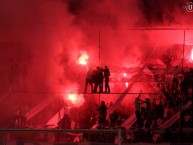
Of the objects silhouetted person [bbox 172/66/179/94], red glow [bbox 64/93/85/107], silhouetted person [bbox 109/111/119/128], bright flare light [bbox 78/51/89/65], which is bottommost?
silhouetted person [bbox 109/111/119/128]

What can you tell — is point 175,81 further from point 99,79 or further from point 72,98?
point 72,98

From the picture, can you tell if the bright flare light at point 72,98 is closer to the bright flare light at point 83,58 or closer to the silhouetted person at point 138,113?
the bright flare light at point 83,58

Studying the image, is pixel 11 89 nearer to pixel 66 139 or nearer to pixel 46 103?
pixel 46 103

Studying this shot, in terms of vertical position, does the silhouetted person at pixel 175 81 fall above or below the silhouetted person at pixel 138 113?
above

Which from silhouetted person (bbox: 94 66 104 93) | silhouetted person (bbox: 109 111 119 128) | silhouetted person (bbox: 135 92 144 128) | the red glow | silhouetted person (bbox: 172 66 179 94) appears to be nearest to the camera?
silhouetted person (bbox: 135 92 144 128)

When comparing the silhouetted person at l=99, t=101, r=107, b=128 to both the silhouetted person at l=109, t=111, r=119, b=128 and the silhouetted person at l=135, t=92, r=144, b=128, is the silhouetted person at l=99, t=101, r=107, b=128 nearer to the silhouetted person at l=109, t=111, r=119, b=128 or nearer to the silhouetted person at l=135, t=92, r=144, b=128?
the silhouetted person at l=109, t=111, r=119, b=128

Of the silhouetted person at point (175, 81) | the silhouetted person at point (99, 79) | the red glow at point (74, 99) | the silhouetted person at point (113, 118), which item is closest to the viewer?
the silhouetted person at point (113, 118)

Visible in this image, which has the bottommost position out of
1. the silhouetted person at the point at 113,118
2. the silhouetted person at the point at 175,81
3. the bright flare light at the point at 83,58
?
the silhouetted person at the point at 113,118

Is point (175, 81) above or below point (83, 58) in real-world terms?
below

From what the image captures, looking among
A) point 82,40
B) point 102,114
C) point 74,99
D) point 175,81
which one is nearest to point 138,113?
point 102,114

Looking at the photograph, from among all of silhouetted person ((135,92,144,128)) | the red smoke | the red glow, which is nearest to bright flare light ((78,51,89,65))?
the red smoke

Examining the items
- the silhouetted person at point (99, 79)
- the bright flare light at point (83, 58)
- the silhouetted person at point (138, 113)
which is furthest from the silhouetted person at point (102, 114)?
the bright flare light at point (83, 58)

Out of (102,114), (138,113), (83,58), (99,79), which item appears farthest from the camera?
(83,58)

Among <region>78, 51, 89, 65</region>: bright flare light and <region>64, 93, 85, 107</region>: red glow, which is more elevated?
<region>78, 51, 89, 65</region>: bright flare light
